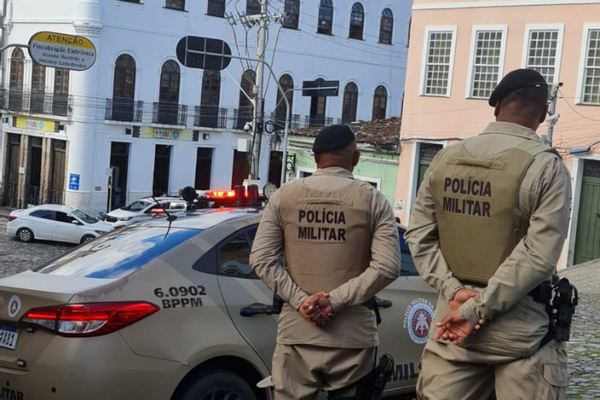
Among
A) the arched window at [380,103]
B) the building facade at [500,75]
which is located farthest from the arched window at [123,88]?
the building facade at [500,75]

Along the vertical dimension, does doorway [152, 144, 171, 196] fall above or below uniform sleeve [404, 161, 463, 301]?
below

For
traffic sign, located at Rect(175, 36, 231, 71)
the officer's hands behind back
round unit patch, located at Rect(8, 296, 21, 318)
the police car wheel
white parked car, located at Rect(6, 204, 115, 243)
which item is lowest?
the police car wheel

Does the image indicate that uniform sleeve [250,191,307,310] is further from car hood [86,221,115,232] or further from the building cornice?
car hood [86,221,115,232]

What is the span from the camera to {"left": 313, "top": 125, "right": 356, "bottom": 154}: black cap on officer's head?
4.46 meters

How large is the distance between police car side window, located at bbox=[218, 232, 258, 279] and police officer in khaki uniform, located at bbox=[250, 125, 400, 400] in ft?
3.10

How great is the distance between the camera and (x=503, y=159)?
3447 mm

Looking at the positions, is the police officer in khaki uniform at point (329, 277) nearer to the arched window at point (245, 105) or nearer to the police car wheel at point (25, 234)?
the police car wheel at point (25, 234)

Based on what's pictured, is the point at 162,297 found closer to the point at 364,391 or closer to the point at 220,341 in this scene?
the point at 220,341

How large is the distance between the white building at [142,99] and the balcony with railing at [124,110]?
0.05 metres

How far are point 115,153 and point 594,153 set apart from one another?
81.0 feet

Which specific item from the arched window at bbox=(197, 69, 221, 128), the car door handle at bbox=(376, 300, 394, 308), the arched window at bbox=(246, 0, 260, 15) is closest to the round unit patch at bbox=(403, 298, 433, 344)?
the car door handle at bbox=(376, 300, 394, 308)

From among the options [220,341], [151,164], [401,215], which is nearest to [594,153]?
[401,215]

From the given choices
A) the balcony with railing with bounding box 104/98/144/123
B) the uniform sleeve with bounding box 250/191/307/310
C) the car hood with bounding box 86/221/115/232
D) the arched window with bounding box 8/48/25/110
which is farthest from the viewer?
the arched window with bounding box 8/48/25/110

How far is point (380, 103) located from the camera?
51.4 metres
